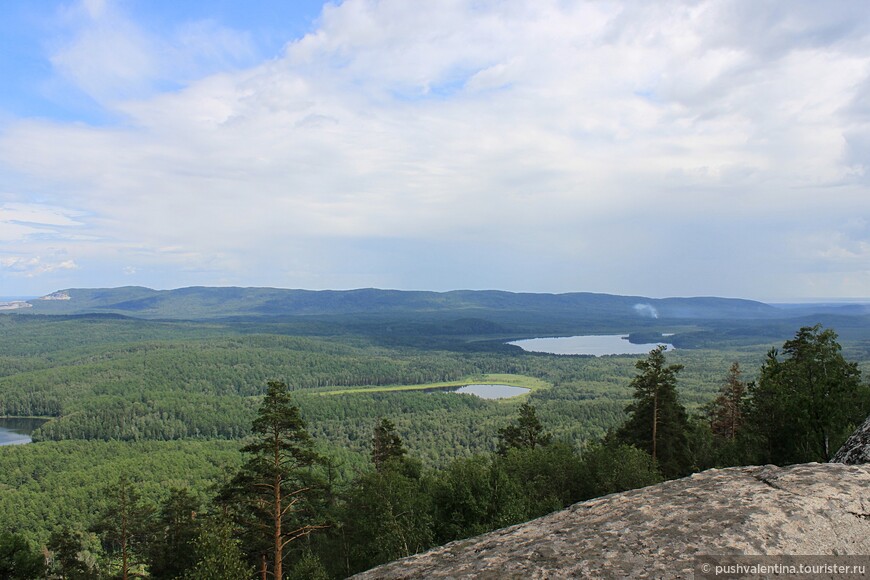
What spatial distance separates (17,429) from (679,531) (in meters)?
207

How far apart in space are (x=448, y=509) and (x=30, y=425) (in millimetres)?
191697

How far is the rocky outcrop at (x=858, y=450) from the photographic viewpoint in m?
6.61

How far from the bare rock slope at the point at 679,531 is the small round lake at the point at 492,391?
16382cm

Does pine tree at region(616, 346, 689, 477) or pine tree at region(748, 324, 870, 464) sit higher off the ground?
pine tree at region(748, 324, 870, 464)

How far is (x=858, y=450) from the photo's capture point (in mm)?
6848

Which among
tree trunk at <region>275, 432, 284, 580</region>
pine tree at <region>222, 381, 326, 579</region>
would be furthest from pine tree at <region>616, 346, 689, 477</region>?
tree trunk at <region>275, 432, 284, 580</region>

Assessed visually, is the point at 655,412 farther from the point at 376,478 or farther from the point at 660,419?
the point at 376,478

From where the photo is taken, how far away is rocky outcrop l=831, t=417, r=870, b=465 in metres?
6.61

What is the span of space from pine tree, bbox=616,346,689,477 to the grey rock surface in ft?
83.0

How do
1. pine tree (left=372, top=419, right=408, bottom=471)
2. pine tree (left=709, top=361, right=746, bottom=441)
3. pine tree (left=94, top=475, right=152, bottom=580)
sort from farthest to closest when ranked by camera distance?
pine tree (left=372, top=419, right=408, bottom=471), pine tree (left=709, top=361, right=746, bottom=441), pine tree (left=94, top=475, right=152, bottom=580)

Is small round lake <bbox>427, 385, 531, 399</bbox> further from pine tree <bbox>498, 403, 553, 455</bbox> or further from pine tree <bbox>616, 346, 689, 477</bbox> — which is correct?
pine tree <bbox>616, 346, 689, 477</bbox>

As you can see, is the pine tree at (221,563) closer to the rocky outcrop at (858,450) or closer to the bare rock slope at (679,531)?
the bare rock slope at (679,531)

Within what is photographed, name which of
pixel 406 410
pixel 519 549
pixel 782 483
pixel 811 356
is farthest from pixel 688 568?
pixel 406 410

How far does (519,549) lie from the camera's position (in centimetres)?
475
